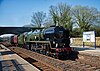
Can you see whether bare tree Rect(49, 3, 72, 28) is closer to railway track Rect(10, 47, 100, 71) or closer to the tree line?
the tree line

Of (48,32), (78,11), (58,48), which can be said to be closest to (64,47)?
(58,48)

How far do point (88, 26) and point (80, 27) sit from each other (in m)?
2.18

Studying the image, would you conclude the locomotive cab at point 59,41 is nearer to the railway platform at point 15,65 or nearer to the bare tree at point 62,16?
the railway platform at point 15,65

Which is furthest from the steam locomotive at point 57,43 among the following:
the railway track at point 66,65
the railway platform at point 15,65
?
the railway platform at point 15,65

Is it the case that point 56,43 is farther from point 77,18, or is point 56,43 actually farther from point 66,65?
point 77,18

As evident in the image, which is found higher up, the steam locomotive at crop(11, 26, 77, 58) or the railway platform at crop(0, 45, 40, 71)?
the steam locomotive at crop(11, 26, 77, 58)

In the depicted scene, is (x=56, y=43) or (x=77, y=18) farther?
(x=77, y=18)

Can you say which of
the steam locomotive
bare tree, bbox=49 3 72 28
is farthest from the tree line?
the steam locomotive

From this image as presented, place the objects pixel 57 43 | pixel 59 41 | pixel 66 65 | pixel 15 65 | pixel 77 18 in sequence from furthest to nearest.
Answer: pixel 77 18, pixel 59 41, pixel 57 43, pixel 66 65, pixel 15 65

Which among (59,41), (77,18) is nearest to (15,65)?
(59,41)

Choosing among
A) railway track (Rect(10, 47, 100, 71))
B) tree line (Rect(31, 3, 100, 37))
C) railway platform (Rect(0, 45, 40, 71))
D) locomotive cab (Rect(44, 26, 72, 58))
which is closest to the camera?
railway platform (Rect(0, 45, 40, 71))

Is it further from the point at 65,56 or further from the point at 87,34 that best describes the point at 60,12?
the point at 65,56

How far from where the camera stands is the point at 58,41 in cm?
2000

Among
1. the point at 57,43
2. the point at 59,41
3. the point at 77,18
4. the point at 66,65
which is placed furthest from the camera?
the point at 77,18
